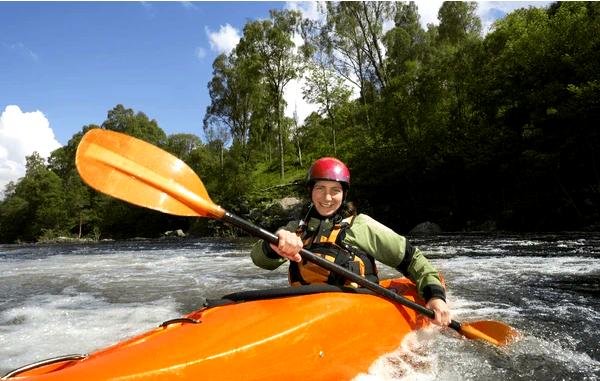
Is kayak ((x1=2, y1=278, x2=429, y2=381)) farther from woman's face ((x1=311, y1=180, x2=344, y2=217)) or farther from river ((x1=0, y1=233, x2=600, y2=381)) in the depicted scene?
woman's face ((x1=311, y1=180, x2=344, y2=217))

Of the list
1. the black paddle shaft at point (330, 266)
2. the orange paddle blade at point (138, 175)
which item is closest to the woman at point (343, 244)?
the black paddle shaft at point (330, 266)

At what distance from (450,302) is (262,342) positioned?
3275 mm

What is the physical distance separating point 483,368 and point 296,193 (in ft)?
84.3

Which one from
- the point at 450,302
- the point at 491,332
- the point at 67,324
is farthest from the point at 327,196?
the point at 67,324

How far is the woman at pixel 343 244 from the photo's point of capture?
3000 millimetres

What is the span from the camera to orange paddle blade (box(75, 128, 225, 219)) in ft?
A: 9.12

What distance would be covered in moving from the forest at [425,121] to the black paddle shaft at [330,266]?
14448 millimetres

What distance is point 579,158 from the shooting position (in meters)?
16.9

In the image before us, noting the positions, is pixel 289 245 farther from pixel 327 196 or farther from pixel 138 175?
pixel 138 175

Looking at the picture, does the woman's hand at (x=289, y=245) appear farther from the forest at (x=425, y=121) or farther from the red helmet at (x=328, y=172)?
the forest at (x=425, y=121)

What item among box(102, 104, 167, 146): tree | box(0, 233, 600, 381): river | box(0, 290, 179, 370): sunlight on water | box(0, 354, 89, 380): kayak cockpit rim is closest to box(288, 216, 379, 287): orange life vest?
box(0, 233, 600, 381): river

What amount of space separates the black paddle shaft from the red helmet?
0.58 metres

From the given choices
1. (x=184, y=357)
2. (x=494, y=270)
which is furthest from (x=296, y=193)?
(x=184, y=357)

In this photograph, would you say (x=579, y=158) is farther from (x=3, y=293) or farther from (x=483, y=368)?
(x=3, y=293)
